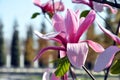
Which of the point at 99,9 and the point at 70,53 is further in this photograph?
the point at 99,9

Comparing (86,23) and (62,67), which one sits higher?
(86,23)

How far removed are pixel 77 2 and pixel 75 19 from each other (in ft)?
0.91

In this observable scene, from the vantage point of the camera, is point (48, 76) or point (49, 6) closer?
point (48, 76)

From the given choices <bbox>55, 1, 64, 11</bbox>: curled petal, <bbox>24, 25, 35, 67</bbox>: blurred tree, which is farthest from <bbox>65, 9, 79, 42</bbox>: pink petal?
<bbox>24, 25, 35, 67</bbox>: blurred tree

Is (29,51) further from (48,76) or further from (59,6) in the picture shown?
(48,76)

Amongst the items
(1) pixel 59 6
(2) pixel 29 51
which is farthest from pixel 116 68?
(2) pixel 29 51

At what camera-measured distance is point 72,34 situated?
896 mm

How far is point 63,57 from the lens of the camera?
94cm

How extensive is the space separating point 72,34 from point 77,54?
0.10 m

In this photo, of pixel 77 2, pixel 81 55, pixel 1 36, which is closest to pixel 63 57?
pixel 81 55

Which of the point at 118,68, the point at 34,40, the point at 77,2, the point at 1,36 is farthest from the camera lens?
the point at 34,40

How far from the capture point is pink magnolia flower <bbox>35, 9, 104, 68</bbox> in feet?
2.67

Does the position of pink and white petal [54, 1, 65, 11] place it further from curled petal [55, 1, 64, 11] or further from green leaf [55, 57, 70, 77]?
green leaf [55, 57, 70, 77]

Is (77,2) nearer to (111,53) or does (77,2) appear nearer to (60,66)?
(60,66)
